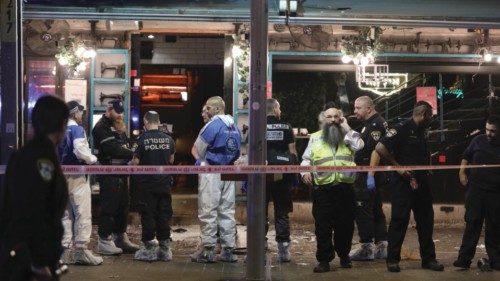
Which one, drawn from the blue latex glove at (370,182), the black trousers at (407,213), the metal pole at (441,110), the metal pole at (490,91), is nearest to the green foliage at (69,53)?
the blue latex glove at (370,182)

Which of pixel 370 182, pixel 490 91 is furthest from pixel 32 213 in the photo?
pixel 490 91

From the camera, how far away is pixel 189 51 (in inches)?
541

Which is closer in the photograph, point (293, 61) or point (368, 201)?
point (368, 201)

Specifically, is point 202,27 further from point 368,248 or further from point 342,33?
point 368,248

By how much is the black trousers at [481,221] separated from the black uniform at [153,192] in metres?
3.67

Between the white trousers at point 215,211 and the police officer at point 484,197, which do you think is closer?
the police officer at point 484,197

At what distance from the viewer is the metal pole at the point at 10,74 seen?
23.7 ft

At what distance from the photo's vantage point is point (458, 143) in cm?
1263

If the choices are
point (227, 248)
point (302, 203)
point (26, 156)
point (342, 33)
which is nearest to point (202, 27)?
point (342, 33)

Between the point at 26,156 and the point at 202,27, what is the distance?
8.46 metres

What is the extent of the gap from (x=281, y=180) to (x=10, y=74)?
141 inches

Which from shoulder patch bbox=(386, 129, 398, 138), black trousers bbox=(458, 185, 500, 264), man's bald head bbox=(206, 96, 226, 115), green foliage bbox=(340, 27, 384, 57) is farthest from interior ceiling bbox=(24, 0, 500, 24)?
black trousers bbox=(458, 185, 500, 264)

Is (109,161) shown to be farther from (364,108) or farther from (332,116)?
(364,108)

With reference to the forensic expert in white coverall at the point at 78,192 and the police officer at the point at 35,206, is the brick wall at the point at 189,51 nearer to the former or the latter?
the forensic expert in white coverall at the point at 78,192
